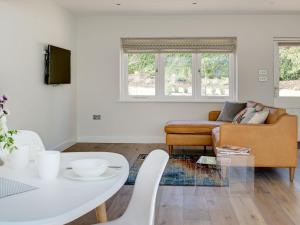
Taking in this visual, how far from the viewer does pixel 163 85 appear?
6.97 meters

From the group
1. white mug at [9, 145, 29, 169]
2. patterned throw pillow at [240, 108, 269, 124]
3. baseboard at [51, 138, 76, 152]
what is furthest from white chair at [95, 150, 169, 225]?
baseboard at [51, 138, 76, 152]

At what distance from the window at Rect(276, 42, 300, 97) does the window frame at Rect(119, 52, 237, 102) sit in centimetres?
85

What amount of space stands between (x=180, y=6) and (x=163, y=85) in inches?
62.3

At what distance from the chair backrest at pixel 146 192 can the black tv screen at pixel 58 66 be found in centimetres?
394

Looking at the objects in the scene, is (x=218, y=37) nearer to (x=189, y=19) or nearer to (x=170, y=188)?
(x=189, y=19)

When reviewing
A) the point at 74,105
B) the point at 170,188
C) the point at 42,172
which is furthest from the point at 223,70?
the point at 42,172

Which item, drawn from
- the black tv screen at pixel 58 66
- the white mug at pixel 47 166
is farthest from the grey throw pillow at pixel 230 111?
the white mug at pixel 47 166

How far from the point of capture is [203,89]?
695 centimetres

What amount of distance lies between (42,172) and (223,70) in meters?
5.81

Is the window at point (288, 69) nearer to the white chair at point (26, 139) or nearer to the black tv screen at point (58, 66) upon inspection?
the black tv screen at point (58, 66)

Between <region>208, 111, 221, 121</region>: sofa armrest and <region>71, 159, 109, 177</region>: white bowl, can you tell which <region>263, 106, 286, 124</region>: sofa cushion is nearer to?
<region>208, 111, 221, 121</region>: sofa armrest

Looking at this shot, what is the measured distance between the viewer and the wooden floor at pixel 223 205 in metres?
2.93

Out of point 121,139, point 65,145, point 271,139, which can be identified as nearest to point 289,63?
point 271,139

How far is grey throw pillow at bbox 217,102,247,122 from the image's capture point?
5.96m
